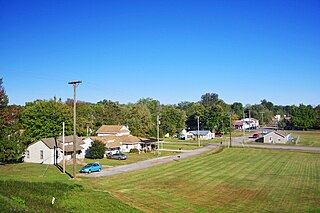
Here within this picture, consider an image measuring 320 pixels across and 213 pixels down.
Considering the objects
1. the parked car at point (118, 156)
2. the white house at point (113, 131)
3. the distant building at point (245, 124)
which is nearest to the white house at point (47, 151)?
the parked car at point (118, 156)

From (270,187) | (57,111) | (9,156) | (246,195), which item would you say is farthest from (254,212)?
(57,111)

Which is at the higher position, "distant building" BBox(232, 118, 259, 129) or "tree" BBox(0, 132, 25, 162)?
"distant building" BBox(232, 118, 259, 129)

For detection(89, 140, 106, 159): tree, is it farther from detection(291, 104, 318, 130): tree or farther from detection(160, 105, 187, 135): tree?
detection(291, 104, 318, 130): tree

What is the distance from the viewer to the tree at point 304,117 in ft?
419

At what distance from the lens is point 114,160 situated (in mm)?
51750

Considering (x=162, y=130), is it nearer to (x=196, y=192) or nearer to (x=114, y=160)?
(x=114, y=160)

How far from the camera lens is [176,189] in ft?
99.2

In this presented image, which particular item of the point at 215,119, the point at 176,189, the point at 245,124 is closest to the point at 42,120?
the point at 176,189

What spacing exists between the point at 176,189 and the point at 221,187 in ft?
16.7

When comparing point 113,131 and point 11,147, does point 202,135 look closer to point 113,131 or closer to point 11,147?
point 113,131

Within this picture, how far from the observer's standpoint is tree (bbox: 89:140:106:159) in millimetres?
52531

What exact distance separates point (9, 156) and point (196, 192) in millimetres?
32541

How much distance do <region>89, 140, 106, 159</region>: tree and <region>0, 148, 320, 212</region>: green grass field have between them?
391 inches

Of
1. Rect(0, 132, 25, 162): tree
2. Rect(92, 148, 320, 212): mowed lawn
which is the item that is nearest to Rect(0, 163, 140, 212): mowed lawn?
Rect(92, 148, 320, 212): mowed lawn
